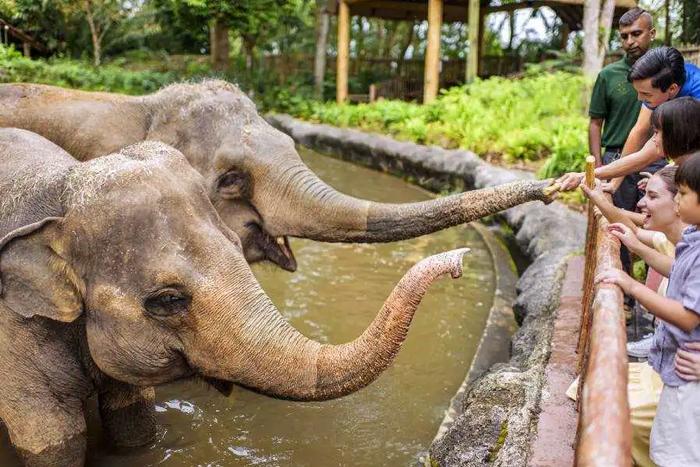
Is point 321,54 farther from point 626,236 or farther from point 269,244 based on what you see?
point 626,236

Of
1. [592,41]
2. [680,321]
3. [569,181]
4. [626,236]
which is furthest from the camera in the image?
[592,41]

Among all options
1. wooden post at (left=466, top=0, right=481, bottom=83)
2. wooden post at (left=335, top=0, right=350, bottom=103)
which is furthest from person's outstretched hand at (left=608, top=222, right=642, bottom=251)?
wooden post at (left=335, top=0, right=350, bottom=103)

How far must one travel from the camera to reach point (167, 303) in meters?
2.82

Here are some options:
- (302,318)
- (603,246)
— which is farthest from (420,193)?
(603,246)

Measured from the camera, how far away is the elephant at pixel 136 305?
2736 mm

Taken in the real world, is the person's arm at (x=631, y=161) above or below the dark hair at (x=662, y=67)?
below

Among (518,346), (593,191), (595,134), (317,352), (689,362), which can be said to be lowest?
(518,346)

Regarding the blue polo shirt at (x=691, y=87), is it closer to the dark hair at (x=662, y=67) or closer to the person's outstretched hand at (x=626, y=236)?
the dark hair at (x=662, y=67)

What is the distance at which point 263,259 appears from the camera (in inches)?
184

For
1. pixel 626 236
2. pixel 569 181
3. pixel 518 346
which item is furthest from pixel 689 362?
pixel 518 346

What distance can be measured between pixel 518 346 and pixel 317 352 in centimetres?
239

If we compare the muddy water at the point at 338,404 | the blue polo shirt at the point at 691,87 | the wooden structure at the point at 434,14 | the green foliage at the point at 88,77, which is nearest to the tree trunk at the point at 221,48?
the green foliage at the point at 88,77

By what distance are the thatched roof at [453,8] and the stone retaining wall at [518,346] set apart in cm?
1128

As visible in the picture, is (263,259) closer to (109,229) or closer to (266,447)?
(266,447)
